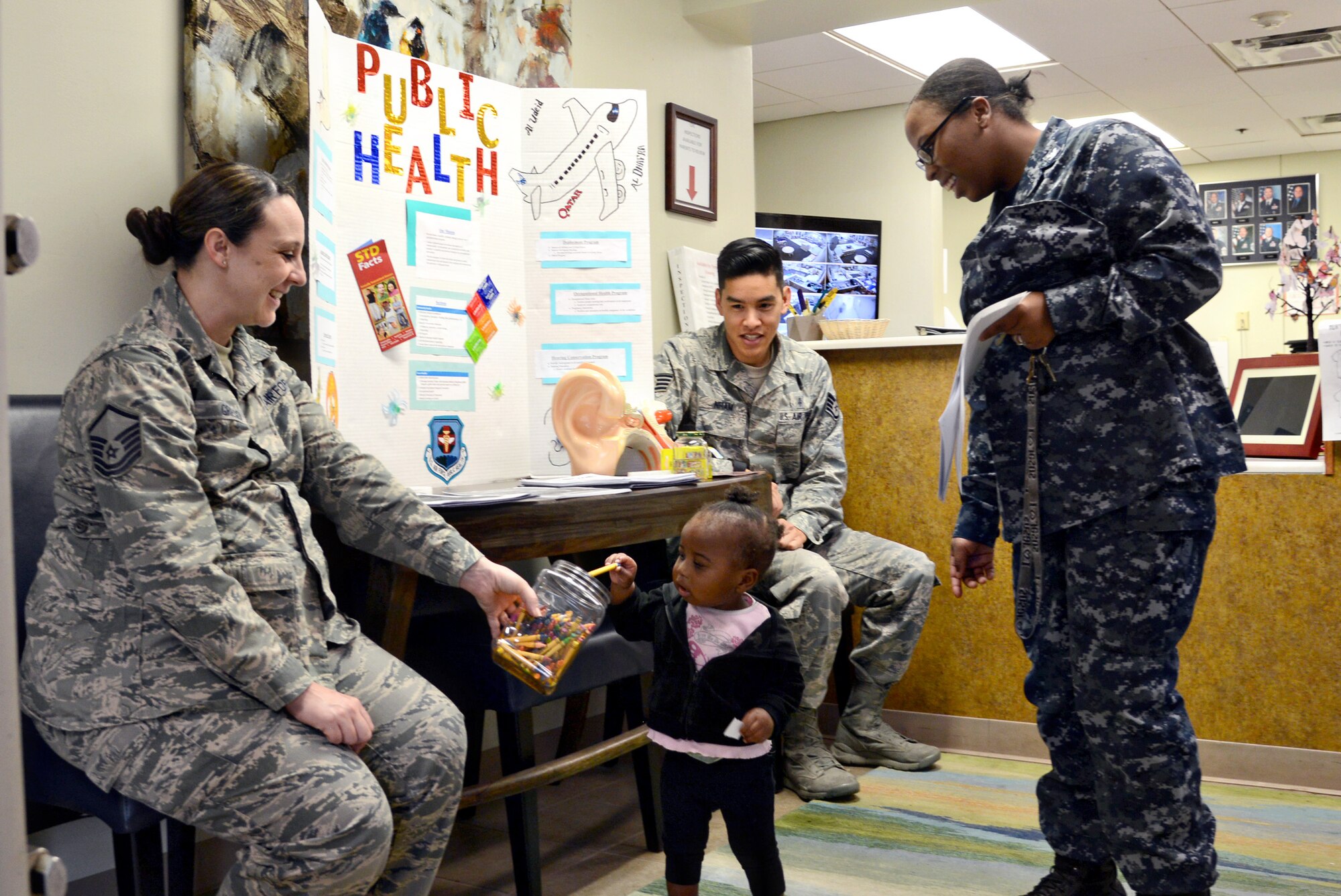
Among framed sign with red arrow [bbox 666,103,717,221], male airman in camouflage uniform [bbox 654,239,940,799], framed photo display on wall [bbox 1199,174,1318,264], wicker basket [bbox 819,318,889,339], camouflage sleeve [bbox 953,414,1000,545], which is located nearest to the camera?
camouflage sleeve [bbox 953,414,1000,545]

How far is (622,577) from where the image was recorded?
177 centimetres

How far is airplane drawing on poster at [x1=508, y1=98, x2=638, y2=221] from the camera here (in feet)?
8.48

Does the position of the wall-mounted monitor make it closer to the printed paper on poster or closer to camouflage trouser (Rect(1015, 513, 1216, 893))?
the printed paper on poster

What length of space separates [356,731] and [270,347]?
2.05 feet

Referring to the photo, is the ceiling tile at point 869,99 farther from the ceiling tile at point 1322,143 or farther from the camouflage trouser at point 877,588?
the camouflage trouser at point 877,588

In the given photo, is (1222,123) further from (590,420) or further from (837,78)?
(590,420)

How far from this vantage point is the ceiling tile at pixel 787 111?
632 cm

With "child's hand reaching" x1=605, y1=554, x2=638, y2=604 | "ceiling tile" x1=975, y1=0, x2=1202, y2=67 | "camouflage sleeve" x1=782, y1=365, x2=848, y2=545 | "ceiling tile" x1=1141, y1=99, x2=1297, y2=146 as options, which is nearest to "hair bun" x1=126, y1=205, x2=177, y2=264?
"child's hand reaching" x1=605, y1=554, x2=638, y2=604

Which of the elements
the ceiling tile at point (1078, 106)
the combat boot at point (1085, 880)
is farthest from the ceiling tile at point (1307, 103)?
the combat boot at point (1085, 880)

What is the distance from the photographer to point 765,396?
9.74 feet

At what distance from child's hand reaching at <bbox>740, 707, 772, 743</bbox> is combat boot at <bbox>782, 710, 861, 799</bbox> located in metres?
1.07

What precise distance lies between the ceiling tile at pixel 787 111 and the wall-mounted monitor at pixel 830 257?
129cm

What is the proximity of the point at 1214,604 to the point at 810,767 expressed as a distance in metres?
1.12

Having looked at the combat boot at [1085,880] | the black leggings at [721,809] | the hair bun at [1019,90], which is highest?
the hair bun at [1019,90]
